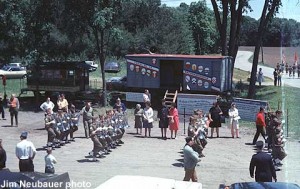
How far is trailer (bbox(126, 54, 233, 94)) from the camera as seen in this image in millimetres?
29922

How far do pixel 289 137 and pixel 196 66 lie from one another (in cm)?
956

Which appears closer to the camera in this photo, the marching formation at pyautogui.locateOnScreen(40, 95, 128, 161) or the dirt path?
the dirt path

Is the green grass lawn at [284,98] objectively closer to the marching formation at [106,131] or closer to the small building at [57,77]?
the small building at [57,77]

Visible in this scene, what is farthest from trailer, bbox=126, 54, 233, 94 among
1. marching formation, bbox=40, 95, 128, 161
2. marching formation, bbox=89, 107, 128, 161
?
marching formation, bbox=89, 107, 128, 161

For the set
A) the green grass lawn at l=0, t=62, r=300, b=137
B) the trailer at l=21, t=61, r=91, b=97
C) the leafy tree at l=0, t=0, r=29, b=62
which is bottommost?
the green grass lawn at l=0, t=62, r=300, b=137

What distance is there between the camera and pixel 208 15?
9444 cm

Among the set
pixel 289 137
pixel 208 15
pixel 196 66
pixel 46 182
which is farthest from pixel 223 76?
pixel 208 15

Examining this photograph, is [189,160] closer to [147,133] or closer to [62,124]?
[62,124]

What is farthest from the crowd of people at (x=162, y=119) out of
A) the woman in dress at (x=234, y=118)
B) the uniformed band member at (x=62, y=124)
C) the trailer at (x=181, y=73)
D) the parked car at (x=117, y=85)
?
the parked car at (x=117, y=85)

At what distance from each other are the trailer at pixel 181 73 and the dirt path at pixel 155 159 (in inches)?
281

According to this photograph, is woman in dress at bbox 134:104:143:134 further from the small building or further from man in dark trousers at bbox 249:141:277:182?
the small building

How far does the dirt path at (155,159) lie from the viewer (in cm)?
1548

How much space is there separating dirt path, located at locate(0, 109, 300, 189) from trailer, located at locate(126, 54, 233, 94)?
7145 mm

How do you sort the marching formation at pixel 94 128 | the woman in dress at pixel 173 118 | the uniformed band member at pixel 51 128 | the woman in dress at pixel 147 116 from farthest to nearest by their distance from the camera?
1. the woman in dress at pixel 147 116
2. the woman in dress at pixel 173 118
3. the uniformed band member at pixel 51 128
4. the marching formation at pixel 94 128
